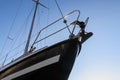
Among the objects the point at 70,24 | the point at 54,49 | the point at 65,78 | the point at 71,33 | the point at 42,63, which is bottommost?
the point at 65,78

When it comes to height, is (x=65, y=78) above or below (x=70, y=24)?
below

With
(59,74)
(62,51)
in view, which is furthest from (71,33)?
(59,74)

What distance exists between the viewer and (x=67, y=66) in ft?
18.6

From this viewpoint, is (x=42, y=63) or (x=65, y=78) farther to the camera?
(x=65, y=78)

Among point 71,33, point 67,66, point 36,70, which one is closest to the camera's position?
point 36,70

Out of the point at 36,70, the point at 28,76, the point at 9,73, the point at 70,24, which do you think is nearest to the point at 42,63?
the point at 36,70

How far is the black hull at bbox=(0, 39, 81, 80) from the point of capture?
529 centimetres

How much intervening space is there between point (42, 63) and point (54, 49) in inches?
23.5

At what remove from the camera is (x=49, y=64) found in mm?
5242

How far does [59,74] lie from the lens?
551 cm

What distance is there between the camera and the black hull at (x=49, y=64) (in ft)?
17.4

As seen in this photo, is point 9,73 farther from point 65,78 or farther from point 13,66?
point 65,78

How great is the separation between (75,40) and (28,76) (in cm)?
193

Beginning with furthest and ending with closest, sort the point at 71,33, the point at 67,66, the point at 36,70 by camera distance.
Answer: the point at 71,33 → the point at 67,66 → the point at 36,70
